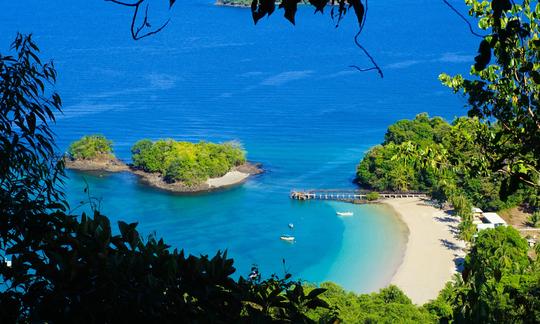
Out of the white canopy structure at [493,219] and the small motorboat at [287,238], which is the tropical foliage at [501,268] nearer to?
the white canopy structure at [493,219]

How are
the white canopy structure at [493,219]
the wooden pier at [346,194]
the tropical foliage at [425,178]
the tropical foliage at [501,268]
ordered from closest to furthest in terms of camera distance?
the tropical foliage at [501,268], the white canopy structure at [493,219], the tropical foliage at [425,178], the wooden pier at [346,194]

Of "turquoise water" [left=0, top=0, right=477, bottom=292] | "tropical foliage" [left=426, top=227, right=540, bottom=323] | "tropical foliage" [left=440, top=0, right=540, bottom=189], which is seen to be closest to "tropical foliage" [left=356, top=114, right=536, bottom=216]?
"tropical foliage" [left=426, top=227, right=540, bottom=323]

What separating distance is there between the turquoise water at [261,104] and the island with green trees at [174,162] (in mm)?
782

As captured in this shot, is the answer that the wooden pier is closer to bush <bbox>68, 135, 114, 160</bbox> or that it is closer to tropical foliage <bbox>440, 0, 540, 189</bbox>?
bush <bbox>68, 135, 114, 160</bbox>

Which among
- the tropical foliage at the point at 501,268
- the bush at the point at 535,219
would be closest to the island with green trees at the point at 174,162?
the bush at the point at 535,219

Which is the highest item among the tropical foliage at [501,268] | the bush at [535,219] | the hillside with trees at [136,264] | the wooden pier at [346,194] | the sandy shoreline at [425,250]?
the hillside with trees at [136,264]

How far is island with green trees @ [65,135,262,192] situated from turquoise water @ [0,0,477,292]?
0.78m

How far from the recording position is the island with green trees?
26.1 metres

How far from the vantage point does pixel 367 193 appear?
82.0 feet

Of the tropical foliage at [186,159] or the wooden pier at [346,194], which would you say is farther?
the tropical foliage at [186,159]

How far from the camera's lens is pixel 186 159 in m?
26.2

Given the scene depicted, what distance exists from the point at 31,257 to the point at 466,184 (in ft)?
70.4

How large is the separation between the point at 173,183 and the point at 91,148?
14.4 ft

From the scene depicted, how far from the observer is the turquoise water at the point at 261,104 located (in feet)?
69.8
